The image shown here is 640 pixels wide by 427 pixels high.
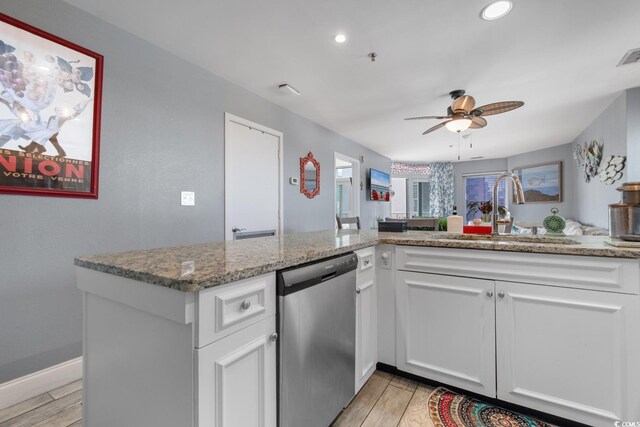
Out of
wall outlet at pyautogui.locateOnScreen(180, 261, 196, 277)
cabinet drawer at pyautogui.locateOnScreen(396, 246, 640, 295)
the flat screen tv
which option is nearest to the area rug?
cabinet drawer at pyautogui.locateOnScreen(396, 246, 640, 295)

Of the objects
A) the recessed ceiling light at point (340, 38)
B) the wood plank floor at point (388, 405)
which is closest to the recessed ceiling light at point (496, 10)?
the recessed ceiling light at point (340, 38)

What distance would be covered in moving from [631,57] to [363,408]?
359 cm

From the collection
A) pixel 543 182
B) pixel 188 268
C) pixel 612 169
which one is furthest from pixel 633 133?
pixel 188 268

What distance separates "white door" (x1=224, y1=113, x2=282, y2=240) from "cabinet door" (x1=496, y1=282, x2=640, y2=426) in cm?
239

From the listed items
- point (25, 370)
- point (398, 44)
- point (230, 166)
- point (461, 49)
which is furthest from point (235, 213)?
point (461, 49)

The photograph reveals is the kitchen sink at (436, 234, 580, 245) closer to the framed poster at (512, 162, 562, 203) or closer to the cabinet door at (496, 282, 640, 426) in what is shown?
the cabinet door at (496, 282, 640, 426)

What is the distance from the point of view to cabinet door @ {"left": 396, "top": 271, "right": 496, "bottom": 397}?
1505 millimetres

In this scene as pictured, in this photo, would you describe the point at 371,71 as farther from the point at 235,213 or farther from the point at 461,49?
the point at 235,213

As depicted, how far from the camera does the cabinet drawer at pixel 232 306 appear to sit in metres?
0.78

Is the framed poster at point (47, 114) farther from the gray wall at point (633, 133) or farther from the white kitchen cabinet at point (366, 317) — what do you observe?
the gray wall at point (633, 133)

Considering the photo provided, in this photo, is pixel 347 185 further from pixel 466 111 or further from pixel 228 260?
pixel 228 260

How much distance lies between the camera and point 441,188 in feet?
26.9

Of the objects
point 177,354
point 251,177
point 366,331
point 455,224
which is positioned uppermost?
point 251,177

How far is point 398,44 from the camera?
2.30 meters
